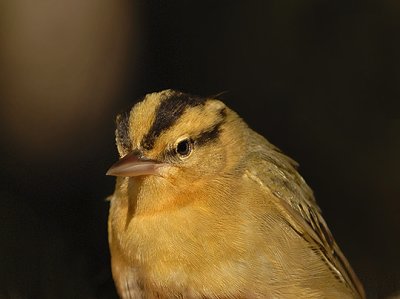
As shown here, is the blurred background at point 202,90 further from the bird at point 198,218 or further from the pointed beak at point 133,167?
the pointed beak at point 133,167

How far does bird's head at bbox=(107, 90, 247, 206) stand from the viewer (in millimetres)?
2889

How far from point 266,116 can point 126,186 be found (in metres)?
2.78

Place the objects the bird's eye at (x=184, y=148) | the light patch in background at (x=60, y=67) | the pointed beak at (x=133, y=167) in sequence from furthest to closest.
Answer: the light patch in background at (x=60, y=67), the bird's eye at (x=184, y=148), the pointed beak at (x=133, y=167)

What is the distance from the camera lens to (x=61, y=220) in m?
5.50

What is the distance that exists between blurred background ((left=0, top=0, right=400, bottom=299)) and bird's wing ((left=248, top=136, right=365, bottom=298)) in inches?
58.0

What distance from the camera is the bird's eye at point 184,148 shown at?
2936mm

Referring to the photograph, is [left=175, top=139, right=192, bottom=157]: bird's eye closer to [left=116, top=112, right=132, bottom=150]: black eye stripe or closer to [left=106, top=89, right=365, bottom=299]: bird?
[left=106, top=89, right=365, bottom=299]: bird

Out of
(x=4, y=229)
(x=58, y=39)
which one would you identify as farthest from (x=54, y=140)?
(x=4, y=229)

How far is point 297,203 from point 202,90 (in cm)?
270

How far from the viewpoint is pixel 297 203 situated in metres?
3.29

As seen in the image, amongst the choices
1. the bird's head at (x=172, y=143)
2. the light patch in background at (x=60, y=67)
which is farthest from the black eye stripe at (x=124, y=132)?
the light patch in background at (x=60, y=67)

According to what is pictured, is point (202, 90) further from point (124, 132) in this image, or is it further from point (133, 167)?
point (133, 167)

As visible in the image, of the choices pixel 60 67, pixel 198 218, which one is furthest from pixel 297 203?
pixel 60 67

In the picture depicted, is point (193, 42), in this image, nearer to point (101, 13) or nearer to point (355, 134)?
point (101, 13)
